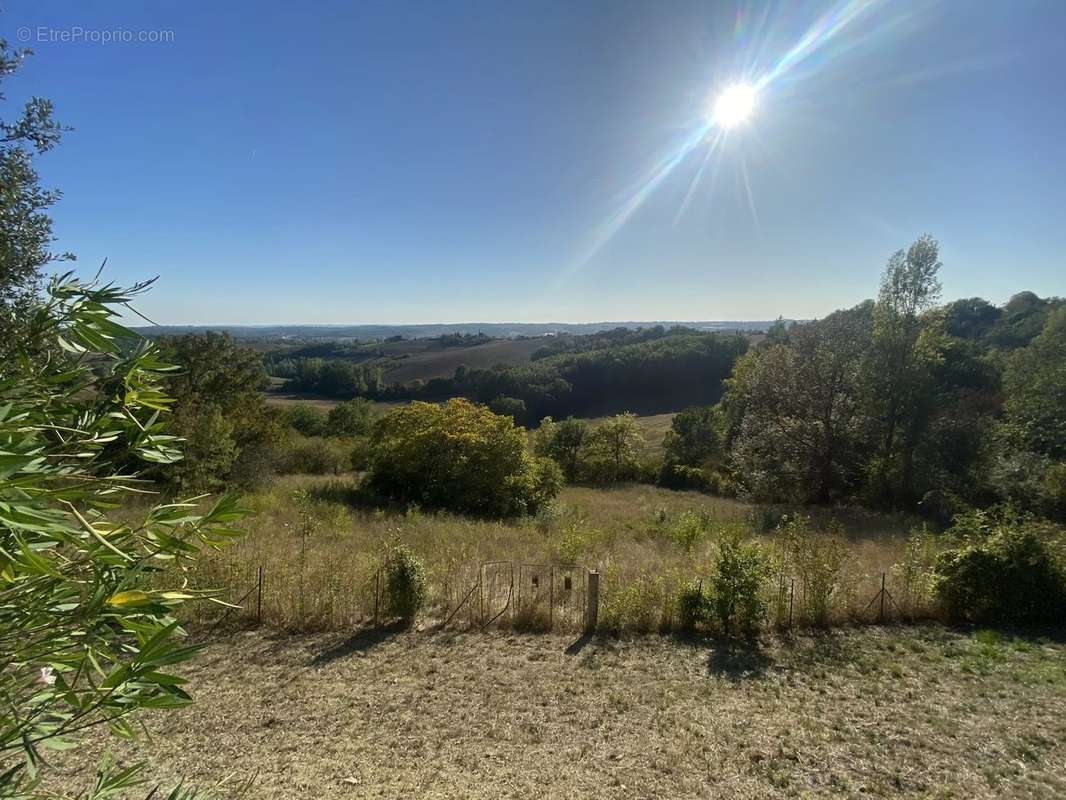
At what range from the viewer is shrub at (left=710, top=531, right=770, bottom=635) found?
622 centimetres

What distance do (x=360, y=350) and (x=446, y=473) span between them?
316 feet

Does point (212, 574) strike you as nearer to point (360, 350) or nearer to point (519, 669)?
point (519, 669)

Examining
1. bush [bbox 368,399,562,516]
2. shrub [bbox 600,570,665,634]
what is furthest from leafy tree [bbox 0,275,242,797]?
bush [bbox 368,399,562,516]

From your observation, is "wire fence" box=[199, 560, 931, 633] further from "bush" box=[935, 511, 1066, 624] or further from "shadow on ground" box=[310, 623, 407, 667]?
"bush" box=[935, 511, 1066, 624]

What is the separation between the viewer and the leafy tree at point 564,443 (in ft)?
96.0

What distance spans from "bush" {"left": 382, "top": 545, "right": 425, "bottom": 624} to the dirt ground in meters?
0.26

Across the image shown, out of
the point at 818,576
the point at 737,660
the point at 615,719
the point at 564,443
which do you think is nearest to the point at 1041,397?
the point at 818,576

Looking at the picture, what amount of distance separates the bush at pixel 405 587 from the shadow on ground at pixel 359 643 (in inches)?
7.1

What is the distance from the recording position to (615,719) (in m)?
4.54

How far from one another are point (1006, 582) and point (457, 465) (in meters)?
12.5

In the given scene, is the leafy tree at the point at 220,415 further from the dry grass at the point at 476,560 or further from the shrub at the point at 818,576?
the shrub at the point at 818,576

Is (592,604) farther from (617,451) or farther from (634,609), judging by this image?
(617,451)

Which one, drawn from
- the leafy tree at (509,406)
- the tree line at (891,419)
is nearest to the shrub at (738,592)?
the tree line at (891,419)

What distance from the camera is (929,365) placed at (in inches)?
641
